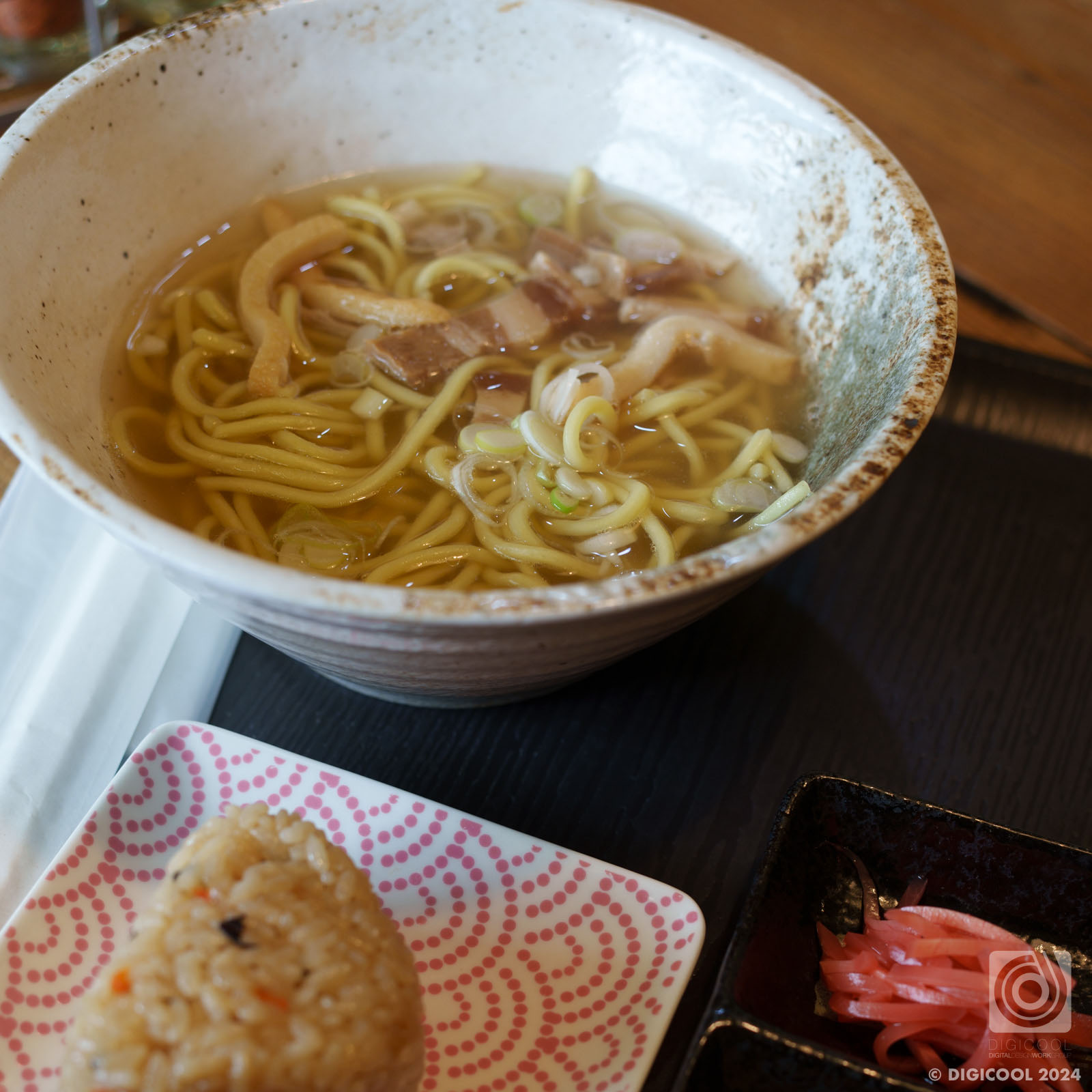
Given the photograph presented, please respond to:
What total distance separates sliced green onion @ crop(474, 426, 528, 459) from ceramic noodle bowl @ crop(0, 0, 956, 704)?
0.50m

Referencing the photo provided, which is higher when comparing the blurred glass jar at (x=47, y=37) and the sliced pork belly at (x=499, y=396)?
the blurred glass jar at (x=47, y=37)

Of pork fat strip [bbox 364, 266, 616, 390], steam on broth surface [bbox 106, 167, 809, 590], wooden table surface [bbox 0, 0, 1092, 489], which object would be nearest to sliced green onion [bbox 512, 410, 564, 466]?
steam on broth surface [bbox 106, 167, 809, 590]

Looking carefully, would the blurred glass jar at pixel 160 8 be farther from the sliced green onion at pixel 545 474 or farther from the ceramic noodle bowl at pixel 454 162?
the sliced green onion at pixel 545 474

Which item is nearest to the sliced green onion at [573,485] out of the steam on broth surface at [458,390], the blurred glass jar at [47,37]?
the steam on broth surface at [458,390]

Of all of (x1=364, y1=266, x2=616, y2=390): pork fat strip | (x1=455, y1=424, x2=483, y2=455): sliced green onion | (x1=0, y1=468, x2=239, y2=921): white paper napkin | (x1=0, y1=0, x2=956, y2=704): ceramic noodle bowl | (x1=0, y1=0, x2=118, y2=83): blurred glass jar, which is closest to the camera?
(x1=0, y1=0, x2=956, y2=704): ceramic noodle bowl

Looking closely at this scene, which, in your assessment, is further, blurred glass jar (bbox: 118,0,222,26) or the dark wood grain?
blurred glass jar (bbox: 118,0,222,26)

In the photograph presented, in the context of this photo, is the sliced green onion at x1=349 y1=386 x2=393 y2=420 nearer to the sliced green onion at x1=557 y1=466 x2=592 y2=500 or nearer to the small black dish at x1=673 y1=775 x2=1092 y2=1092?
the sliced green onion at x1=557 y1=466 x2=592 y2=500

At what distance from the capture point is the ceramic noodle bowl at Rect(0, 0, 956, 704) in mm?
1257

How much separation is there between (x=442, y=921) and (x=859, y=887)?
0.71m

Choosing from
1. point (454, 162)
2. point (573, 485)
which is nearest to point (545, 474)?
point (573, 485)

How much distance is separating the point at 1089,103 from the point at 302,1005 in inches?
148

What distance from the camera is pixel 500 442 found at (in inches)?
77.2

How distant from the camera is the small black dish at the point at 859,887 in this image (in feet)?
4.82

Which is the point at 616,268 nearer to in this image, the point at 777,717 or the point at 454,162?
the point at 454,162
